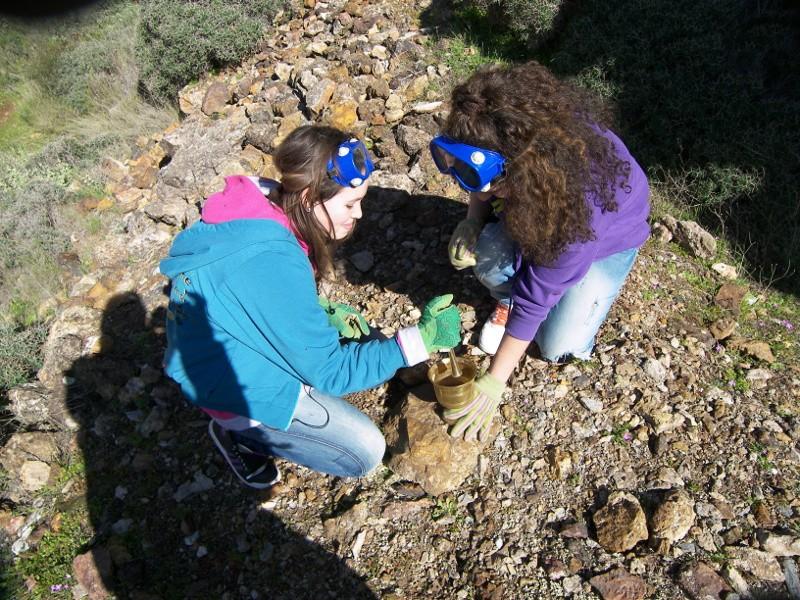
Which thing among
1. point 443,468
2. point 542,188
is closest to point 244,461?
point 443,468

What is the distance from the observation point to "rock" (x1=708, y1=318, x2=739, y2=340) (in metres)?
2.84

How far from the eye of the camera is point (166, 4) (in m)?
5.72

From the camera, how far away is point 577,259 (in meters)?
2.10

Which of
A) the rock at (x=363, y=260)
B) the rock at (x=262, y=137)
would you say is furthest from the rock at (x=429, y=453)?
the rock at (x=262, y=137)

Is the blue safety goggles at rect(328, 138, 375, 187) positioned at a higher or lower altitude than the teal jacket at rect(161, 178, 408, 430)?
higher

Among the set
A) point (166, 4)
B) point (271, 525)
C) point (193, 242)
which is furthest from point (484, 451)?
point (166, 4)

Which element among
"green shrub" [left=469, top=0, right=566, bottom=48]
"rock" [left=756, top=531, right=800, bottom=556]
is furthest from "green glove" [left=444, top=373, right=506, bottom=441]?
"green shrub" [left=469, top=0, right=566, bottom=48]

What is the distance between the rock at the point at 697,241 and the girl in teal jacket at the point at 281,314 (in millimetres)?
1949

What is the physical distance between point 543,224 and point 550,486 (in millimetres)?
1076

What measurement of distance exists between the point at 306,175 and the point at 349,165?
152 mm

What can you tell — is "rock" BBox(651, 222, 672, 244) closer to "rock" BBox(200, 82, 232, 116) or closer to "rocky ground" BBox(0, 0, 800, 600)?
"rocky ground" BBox(0, 0, 800, 600)

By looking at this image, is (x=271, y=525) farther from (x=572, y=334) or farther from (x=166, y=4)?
(x=166, y=4)

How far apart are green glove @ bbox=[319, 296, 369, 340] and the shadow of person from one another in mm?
726

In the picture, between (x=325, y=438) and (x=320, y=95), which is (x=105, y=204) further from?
(x=325, y=438)
